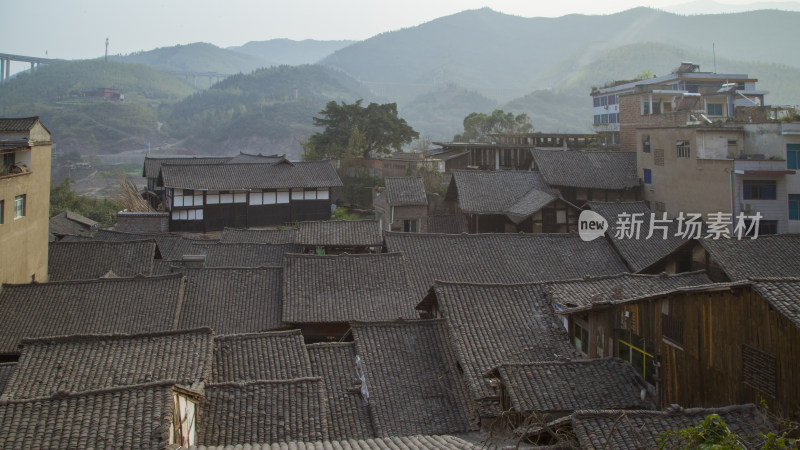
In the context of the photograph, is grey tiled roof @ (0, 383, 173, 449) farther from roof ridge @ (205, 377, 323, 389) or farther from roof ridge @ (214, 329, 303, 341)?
roof ridge @ (214, 329, 303, 341)

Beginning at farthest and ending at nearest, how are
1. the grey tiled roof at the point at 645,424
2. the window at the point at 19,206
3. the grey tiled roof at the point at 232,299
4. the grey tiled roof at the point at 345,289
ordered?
the window at the point at 19,206, the grey tiled roof at the point at 345,289, the grey tiled roof at the point at 232,299, the grey tiled roof at the point at 645,424

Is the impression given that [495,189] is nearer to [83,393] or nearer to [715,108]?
[715,108]

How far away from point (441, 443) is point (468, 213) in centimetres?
1909

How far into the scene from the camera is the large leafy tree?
1634 inches

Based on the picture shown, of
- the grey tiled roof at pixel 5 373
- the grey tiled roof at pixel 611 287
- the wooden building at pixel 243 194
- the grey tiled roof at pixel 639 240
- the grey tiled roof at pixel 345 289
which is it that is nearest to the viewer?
the grey tiled roof at pixel 5 373

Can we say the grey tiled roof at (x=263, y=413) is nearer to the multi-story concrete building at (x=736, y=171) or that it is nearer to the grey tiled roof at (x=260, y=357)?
the grey tiled roof at (x=260, y=357)

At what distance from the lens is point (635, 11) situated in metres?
169

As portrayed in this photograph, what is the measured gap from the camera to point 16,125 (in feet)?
66.4

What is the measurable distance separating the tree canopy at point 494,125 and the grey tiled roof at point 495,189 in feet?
69.6

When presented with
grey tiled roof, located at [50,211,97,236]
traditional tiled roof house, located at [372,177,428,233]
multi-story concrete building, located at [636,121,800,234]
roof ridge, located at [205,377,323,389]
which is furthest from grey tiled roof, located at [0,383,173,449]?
grey tiled roof, located at [50,211,97,236]

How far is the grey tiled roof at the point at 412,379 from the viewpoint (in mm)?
12031

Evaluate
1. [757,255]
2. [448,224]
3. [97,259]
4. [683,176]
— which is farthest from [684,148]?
[97,259]

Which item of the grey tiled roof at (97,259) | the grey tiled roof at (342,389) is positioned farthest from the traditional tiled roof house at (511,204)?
the grey tiled roof at (342,389)

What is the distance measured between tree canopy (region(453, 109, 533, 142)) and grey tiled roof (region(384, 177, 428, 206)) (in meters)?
22.0
